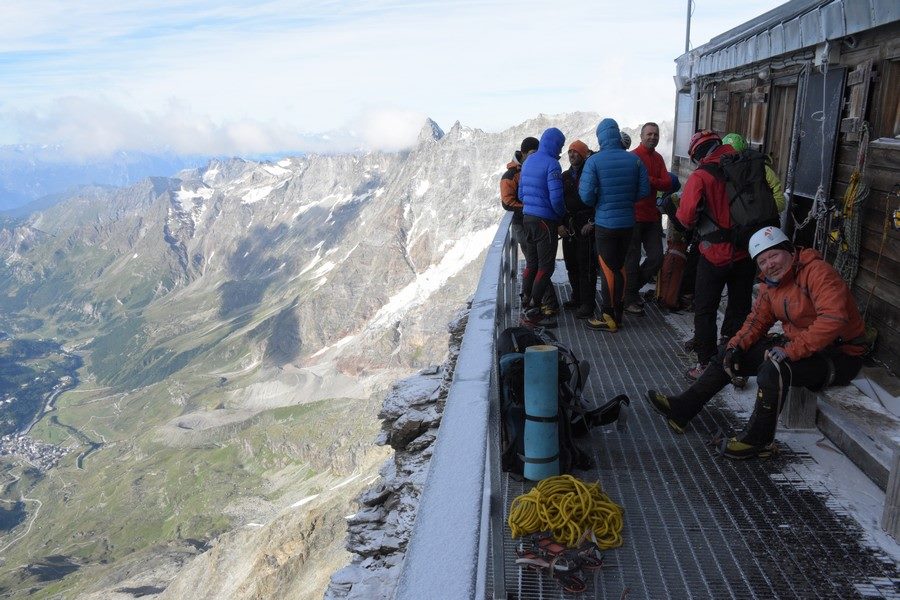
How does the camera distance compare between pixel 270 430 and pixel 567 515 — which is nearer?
pixel 567 515

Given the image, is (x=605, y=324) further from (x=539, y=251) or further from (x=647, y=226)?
(x=647, y=226)

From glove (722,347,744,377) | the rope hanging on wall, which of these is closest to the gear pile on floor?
glove (722,347,744,377)

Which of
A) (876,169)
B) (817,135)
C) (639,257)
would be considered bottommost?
(639,257)

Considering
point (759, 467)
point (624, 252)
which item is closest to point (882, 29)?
point (624, 252)

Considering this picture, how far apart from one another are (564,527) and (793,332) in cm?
274

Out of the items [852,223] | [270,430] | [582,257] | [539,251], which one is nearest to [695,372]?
[852,223]

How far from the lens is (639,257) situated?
9.16 meters

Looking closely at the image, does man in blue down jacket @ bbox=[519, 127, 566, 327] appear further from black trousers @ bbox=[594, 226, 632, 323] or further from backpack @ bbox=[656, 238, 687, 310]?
backpack @ bbox=[656, 238, 687, 310]

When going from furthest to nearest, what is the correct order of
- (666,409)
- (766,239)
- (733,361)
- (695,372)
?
(695,372)
(666,409)
(733,361)
(766,239)

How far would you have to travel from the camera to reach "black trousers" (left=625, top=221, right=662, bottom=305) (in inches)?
360

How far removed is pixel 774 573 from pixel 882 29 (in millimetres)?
5535

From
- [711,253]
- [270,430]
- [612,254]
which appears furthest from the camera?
[270,430]

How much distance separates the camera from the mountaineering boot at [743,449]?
5051 mm

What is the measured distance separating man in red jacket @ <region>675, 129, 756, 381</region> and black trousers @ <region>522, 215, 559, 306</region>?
2.22m
